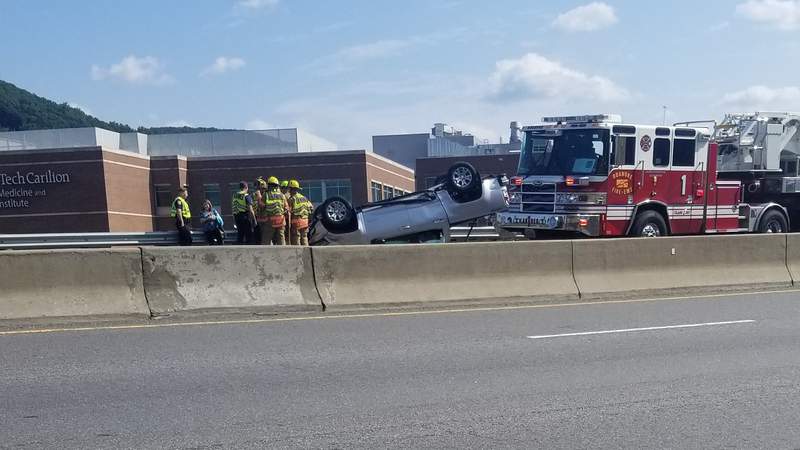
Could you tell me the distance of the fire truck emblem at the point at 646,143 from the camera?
13.7 m

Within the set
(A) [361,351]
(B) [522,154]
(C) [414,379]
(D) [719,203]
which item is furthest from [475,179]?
(C) [414,379]

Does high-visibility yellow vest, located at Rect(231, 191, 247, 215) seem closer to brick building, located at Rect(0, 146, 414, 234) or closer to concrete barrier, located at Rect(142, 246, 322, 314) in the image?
concrete barrier, located at Rect(142, 246, 322, 314)

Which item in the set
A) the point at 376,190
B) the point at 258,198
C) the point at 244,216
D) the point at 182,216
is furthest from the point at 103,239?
the point at 376,190

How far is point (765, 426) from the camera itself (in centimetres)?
506

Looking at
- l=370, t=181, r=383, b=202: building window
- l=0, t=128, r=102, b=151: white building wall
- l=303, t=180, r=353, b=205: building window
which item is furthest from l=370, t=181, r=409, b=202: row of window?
l=0, t=128, r=102, b=151: white building wall

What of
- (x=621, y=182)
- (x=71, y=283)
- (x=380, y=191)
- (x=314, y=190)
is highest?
(x=621, y=182)

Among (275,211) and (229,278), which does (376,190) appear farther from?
(229,278)

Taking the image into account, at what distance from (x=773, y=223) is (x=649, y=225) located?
13.8 ft

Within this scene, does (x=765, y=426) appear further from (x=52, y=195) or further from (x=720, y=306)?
(x=52, y=195)

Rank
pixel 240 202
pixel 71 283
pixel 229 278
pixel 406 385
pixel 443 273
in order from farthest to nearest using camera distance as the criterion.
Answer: pixel 240 202 < pixel 443 273 < pixel 229 278 < pixel 71 283 < pixel 406 385

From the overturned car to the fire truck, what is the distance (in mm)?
682

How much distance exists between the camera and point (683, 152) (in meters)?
14.3

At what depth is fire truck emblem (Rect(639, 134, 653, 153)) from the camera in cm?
1369

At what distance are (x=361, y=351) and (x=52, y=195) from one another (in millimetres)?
44996
